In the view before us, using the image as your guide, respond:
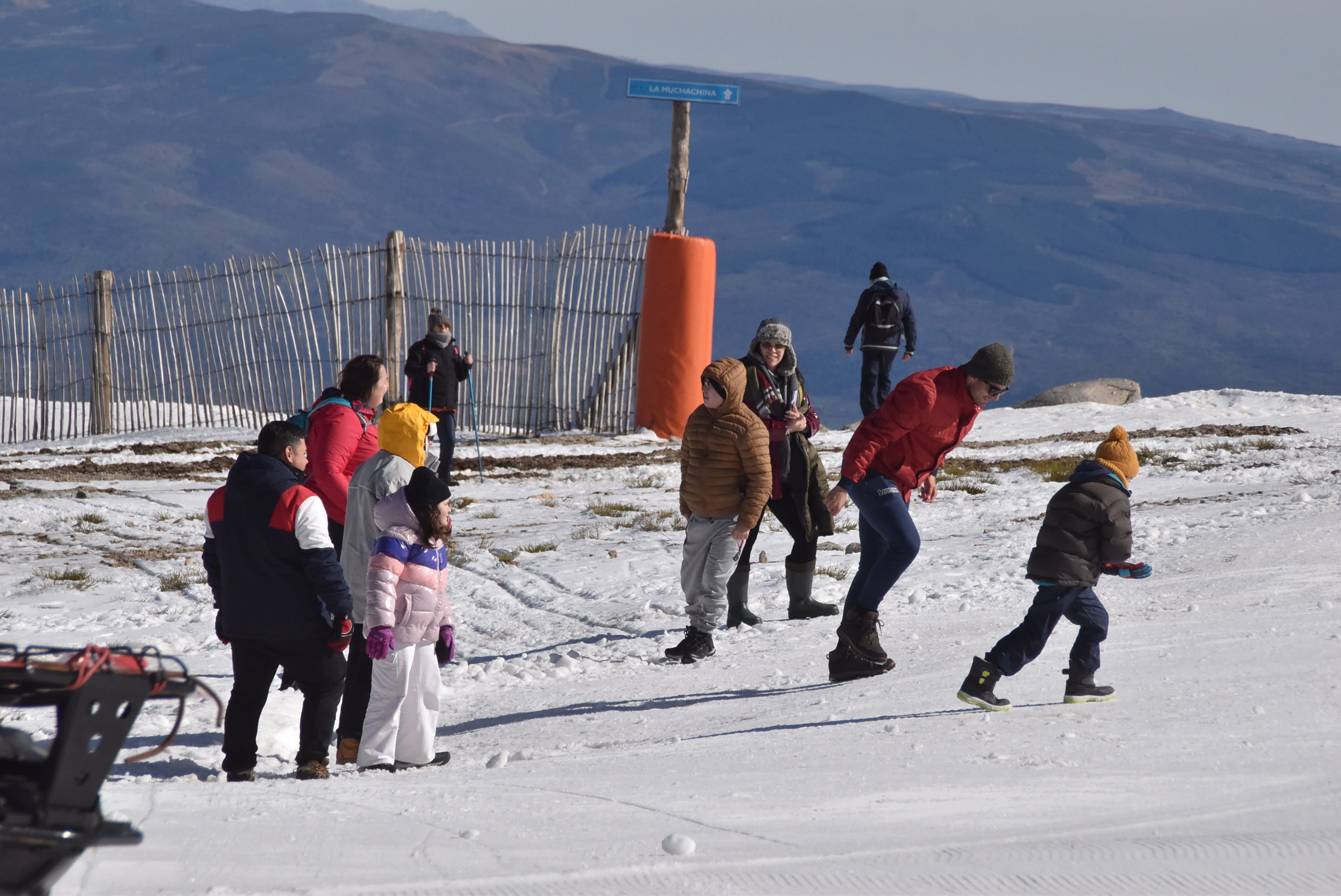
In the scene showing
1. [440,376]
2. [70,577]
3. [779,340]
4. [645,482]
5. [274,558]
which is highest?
[779,340]

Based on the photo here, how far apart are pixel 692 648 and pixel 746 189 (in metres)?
152

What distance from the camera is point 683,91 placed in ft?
48.7

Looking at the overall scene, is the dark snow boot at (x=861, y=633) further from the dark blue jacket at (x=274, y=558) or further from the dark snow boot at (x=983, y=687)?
the dark blue jacket at (x=274, y=558)

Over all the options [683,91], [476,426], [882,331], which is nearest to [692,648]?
[476,426]

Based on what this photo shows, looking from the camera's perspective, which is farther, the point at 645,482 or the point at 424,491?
the point at 645,482

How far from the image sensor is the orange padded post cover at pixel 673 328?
15.0 meters

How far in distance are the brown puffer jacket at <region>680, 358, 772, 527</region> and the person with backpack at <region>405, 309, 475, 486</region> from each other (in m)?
4.79

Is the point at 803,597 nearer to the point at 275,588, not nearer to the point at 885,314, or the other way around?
the point at 275,588

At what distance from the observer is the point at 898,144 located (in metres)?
153

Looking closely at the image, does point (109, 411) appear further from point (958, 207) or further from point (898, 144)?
point (898, 144)

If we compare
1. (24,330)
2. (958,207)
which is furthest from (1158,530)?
(958,207)

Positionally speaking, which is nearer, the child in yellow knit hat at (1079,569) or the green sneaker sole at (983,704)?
the child in yellow knit hat at (1079,569)

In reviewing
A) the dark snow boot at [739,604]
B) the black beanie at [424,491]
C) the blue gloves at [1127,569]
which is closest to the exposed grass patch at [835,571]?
the dark snow boot at [739,604]

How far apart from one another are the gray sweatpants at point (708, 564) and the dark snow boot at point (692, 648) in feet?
0.23
